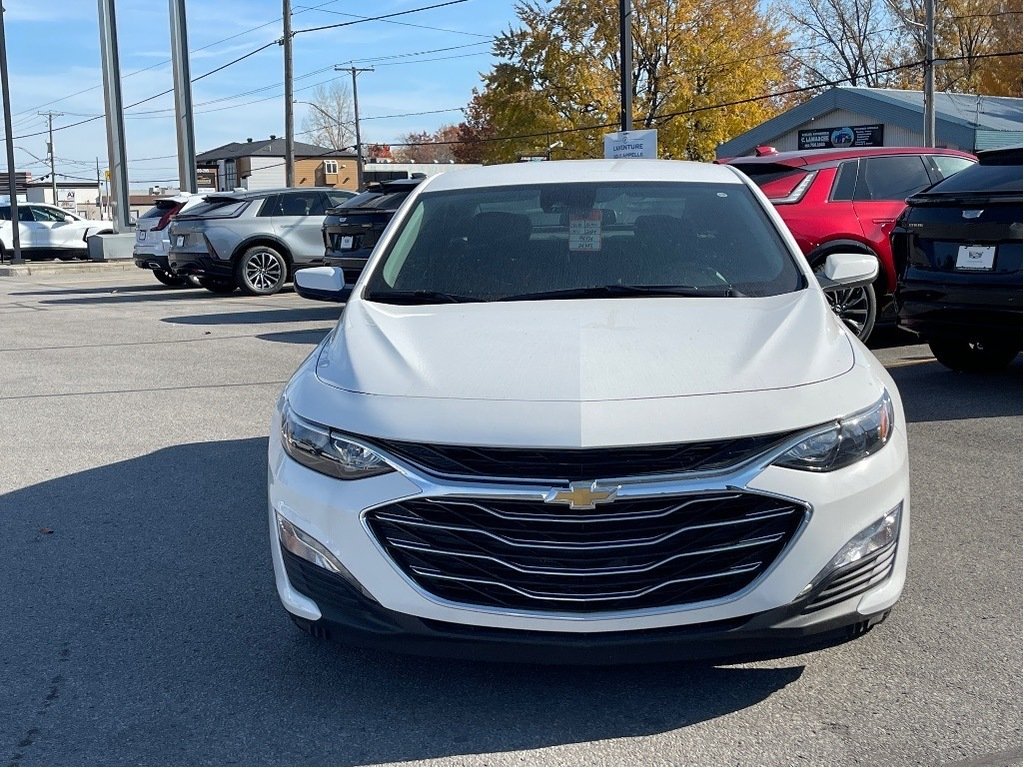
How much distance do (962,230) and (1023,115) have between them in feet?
103

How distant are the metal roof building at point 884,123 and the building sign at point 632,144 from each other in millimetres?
11387

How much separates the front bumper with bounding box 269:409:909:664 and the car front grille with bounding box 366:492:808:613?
0.03m

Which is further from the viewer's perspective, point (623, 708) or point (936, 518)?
point (936, 518)

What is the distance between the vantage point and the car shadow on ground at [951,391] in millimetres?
7297

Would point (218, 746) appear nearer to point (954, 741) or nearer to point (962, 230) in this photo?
point (954, 741)

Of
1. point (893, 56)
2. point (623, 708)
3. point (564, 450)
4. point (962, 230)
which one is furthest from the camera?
point (893, 56)

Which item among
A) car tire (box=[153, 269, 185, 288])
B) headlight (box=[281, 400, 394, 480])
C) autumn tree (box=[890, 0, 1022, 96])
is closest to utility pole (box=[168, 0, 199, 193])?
car tire (box=[153, 269, 185, 288])

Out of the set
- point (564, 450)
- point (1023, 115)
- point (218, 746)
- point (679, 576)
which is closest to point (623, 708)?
point (679, 576)

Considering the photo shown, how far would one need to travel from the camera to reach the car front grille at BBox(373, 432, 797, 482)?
297cm

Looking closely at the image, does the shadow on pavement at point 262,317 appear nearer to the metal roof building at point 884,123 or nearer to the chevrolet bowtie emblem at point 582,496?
the chevrolet bowtie emblem at point 582,496

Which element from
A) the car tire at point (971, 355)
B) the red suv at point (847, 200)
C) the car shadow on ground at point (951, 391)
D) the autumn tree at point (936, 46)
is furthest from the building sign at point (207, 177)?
the car tire at point (971, 355)

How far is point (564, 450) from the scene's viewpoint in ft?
9.70

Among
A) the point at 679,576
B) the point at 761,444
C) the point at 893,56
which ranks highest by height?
the point at 893,56

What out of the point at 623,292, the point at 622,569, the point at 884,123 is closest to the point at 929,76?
the point at 884,123
